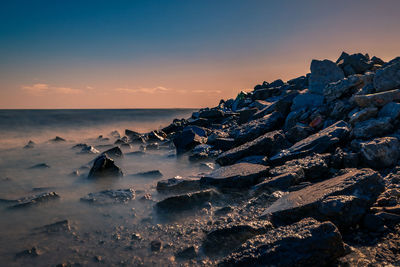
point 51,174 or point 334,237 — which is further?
point 51,174

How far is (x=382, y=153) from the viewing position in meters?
4.23

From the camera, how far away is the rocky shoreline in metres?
2.49

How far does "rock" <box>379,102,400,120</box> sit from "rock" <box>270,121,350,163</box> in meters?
0.76

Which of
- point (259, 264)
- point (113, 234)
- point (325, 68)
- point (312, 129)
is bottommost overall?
point (113, 234)

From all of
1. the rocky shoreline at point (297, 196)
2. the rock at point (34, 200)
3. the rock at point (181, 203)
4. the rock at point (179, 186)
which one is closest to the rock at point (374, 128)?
the rocky shoreline at point (297, 196)

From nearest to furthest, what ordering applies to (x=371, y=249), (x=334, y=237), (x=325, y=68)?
(x=334, y=237)
(x=371, y=249)
(x=325, y=68)

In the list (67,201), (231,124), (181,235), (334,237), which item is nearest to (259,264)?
(334,237)

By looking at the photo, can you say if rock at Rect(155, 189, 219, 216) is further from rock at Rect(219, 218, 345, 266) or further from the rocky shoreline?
rock at Rect(219, 218, 345, 266)

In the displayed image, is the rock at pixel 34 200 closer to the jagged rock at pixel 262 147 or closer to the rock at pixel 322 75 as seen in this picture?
the jagged rock at pixel 262 147

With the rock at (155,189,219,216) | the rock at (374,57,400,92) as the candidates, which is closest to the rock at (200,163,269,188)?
the rock at (155,189,219,216)

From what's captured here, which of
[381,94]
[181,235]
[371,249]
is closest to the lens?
[371,249]

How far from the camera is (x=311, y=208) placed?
304 centimetres

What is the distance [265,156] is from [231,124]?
617 centimetres

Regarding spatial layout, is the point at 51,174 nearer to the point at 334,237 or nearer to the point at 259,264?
the point at 259,264
